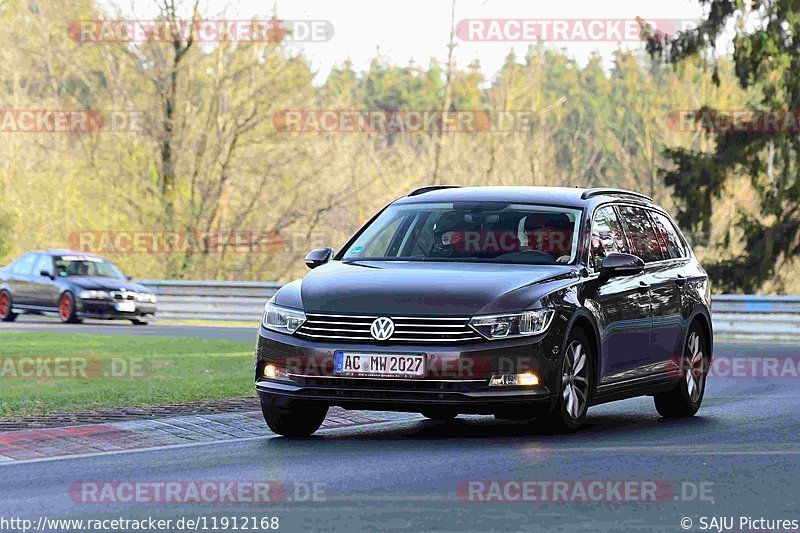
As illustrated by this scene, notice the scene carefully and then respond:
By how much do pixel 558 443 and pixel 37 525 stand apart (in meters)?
4.41

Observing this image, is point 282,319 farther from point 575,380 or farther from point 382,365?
point 575,380

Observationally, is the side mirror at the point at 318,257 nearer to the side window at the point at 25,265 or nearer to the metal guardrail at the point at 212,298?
the metal guardrail at the point at 212,298

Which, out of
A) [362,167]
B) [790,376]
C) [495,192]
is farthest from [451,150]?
[495,192]

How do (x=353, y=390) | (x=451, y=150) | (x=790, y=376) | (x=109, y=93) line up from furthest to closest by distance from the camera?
(x=451, y=150) < (x=109, y=93) < (x=790, y=376) < (x=353, y=390)

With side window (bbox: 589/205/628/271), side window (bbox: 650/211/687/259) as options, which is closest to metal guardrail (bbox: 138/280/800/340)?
side window (bbox: 650/211/687/259)

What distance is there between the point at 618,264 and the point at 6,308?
82.2 feet

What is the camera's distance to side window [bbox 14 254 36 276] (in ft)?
114

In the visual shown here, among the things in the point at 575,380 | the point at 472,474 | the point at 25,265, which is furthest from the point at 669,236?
the point at 25,265

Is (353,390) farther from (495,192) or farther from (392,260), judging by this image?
(495,192)

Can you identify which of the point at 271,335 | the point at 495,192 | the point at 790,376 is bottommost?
the point at 790,376

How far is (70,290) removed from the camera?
3372 cm

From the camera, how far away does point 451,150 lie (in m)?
56.3

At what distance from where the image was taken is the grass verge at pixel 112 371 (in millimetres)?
14125

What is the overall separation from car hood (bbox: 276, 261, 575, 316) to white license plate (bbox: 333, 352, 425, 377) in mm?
291
